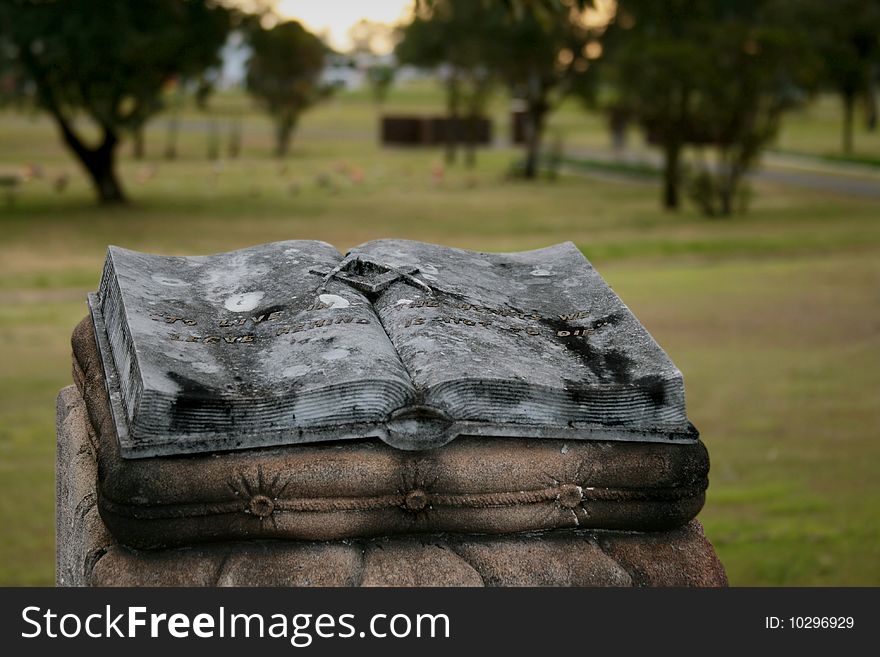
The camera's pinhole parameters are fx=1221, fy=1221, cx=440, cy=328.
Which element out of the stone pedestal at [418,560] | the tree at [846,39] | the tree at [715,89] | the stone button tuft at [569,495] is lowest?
the stone pedestal at [418,560]

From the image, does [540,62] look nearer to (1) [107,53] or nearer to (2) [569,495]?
(1) [107,53]

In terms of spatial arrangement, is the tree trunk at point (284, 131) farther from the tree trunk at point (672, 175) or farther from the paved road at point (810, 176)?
the tree trunk at point (672, 175)

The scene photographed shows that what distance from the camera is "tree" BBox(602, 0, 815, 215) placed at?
1597 cm

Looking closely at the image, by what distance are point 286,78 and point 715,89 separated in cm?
1643

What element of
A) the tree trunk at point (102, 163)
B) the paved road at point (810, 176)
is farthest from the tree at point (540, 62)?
the tree trunk at point (102, 163)

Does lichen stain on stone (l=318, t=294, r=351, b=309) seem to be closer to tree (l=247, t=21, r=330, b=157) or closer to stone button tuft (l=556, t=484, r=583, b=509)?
stone button tuft (l=556, t=484, r=583, b=509)

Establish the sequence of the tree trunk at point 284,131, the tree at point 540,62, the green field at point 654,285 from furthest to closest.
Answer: the tree trunk at point 284,131
the tree at point 540,62
the green field at point 654,285

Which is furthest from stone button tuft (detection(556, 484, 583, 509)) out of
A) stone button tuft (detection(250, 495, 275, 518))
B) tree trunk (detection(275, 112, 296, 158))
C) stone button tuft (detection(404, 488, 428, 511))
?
tree trunk (detection(275, 112, 296, 158))

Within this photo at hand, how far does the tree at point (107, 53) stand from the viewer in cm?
1486

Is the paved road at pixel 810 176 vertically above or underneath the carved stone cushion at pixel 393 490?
underneath

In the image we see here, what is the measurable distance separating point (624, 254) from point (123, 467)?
10.9m

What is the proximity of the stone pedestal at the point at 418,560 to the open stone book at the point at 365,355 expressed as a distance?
0.59 feet

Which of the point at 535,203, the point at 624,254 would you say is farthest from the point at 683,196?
the point at 624,254

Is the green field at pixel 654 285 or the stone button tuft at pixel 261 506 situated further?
the green field at pixel 654 285
